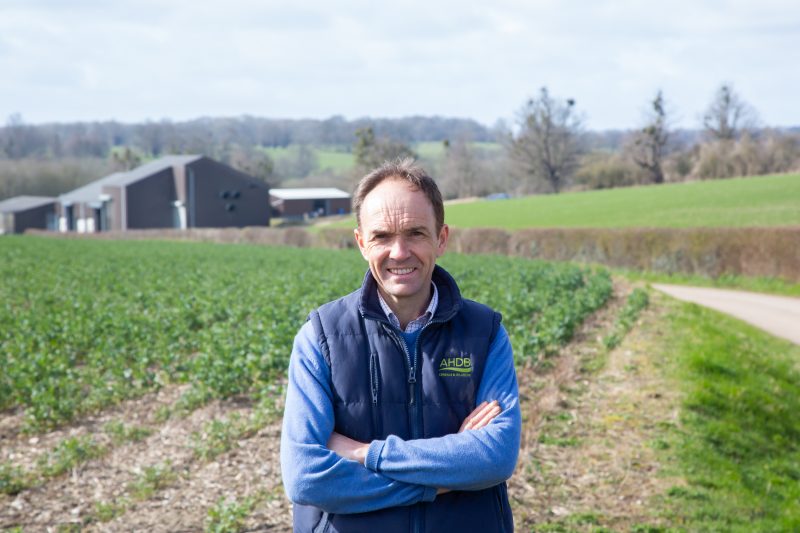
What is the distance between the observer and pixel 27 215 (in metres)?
84.3

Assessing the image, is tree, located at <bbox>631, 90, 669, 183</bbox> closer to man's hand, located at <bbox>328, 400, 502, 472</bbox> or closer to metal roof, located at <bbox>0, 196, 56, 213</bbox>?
metal roof, located at <bbox>0, 196, 56, 213</bbox>

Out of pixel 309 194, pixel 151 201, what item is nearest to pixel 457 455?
pixel 151 201

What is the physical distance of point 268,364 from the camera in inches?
400

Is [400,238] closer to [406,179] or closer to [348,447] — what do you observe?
[406,179]

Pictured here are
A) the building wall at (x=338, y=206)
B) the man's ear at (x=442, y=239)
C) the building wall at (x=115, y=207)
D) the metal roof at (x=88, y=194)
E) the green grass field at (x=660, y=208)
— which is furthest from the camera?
the building wall at (x=338, y=206)

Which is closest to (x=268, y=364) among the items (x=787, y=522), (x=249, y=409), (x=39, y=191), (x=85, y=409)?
(x=249, y=409)

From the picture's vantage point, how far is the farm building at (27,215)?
83.4 m

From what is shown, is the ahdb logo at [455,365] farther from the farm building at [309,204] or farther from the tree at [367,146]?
the farm building at [309,204]

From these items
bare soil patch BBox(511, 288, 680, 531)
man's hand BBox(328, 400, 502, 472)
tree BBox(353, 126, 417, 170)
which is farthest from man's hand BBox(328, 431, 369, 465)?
tree BBox(353, 126, 417, 170)

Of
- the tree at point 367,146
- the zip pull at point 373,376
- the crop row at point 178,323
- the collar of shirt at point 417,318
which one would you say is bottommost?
the crop row at point 178,323

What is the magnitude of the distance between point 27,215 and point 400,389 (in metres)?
89.7

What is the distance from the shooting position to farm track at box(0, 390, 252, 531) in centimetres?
613

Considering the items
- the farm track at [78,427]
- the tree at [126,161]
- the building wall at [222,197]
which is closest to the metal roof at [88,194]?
the building wall at [222,197]

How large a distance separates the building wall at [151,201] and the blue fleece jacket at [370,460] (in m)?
70.9
